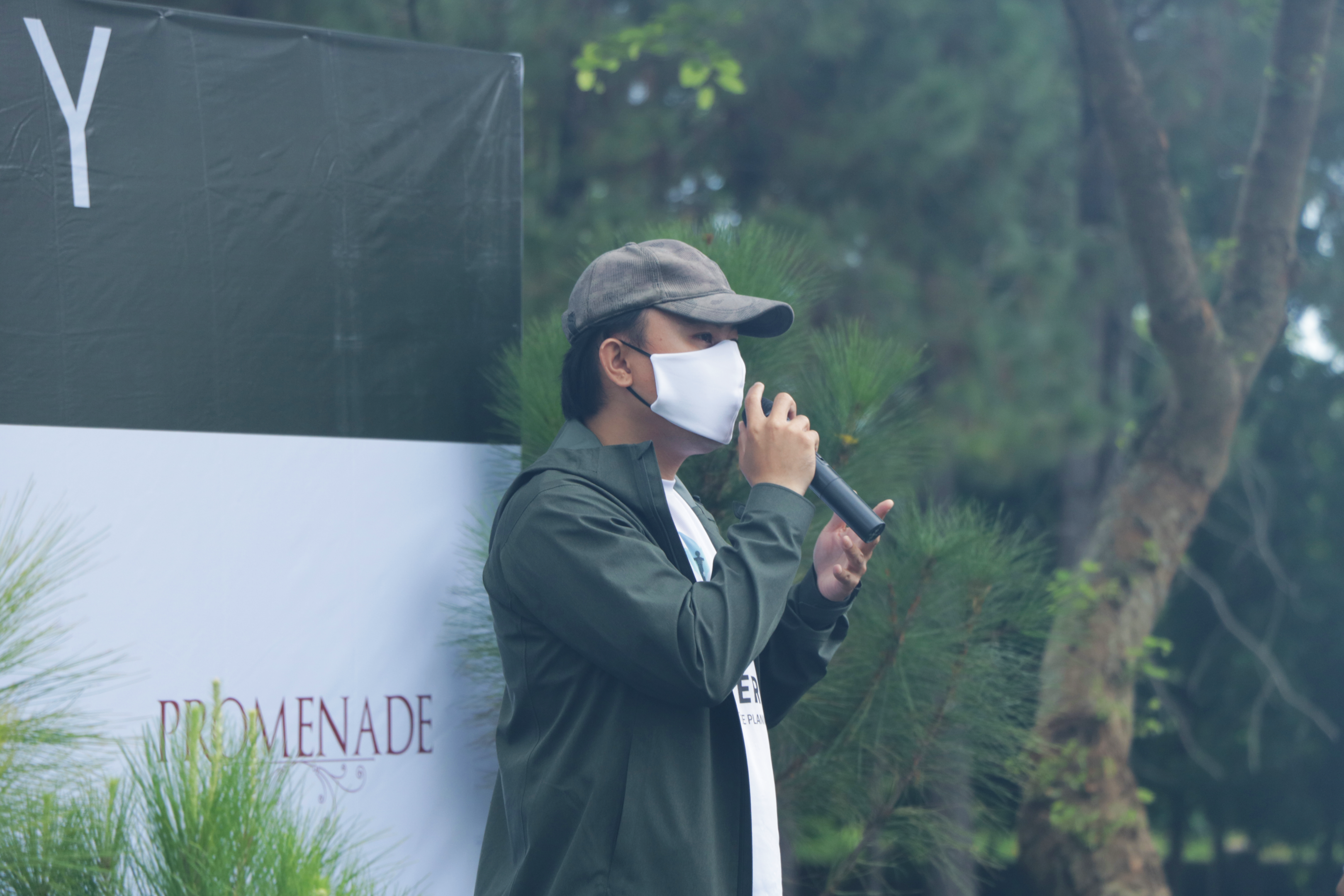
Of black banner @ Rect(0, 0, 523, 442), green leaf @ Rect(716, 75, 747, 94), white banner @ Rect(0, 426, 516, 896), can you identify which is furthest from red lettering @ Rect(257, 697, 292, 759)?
green leaf @ Rect(716, 75, 747, 94)

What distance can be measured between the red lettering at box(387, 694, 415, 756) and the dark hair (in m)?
0.85

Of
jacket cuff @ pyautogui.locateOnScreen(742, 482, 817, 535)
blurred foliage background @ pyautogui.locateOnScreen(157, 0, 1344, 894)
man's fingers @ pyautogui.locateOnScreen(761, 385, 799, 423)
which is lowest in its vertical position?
jacket cuff @ pyautogui.locateOnScreen(742, 482, 817, 535)

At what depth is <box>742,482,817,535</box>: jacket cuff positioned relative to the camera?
62.7 inches

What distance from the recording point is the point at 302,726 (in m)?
2.28

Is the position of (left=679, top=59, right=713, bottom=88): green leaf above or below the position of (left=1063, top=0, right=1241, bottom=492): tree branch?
above

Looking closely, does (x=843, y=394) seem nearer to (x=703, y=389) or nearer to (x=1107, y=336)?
(x=703, y=389)

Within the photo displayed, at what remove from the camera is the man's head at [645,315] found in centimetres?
174

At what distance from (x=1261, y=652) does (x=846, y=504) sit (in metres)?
5.20

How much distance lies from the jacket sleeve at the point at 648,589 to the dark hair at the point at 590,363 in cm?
24

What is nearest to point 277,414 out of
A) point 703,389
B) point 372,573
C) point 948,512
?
point 372,573

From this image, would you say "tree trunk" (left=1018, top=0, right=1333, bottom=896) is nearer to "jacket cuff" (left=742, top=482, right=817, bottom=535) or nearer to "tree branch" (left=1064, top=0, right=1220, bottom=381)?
"tree branch" (left=1064, top=0, right=1220, bottom=381)

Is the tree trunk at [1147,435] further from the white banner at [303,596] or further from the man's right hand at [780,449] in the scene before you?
the man's right hand at [780,449]

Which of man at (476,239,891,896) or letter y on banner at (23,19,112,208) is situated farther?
letter y on banner at (23,19,112,208)

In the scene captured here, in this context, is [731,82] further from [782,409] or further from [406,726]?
[782,409]
